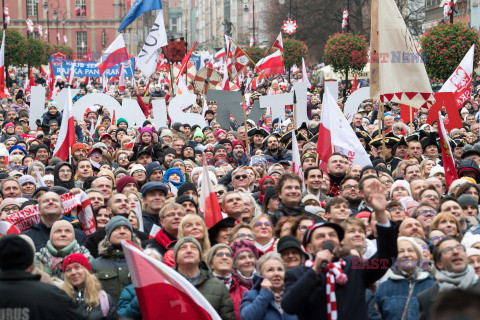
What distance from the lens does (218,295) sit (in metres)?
5.71

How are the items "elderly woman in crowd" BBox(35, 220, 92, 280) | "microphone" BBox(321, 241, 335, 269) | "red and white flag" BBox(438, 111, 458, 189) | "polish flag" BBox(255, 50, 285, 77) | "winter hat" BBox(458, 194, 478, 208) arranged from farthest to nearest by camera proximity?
1. "polish flag" BBox(255, 50, 285, 77)
2. "red and white flag" BBox(438, 111, 458, 189)
3. "winter hat" BBox(458, 194, 478, 208)
4. "elderly woman in crowd" BBox(35, 220, 92, 280)
5. "microphone" BBox(321, 241, 335, 269)

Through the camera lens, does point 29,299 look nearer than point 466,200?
Yes

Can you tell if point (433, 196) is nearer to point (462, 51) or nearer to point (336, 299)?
point (336, 299)

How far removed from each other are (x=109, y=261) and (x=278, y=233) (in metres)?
1.32

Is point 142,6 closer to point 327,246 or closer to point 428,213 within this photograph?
point 428,213

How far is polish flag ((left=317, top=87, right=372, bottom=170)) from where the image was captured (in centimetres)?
1107

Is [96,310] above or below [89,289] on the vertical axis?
below

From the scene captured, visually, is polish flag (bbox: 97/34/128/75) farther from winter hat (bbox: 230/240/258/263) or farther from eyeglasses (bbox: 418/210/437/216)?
winter hat (bbox: 230/240/258/263)

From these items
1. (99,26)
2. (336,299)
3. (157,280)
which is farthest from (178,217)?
(99,26)

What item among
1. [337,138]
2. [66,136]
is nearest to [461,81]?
[337,138]

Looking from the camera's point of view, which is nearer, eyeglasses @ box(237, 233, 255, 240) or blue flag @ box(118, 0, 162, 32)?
eyeglasses @ box(237, 233, 255, 240)

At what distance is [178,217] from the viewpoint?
7.16 m

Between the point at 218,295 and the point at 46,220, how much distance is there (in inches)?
89.3

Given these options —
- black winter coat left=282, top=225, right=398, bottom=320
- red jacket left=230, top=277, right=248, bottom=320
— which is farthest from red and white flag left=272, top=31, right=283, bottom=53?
black winter coat left=282, top=225, right=398, bottom=320
